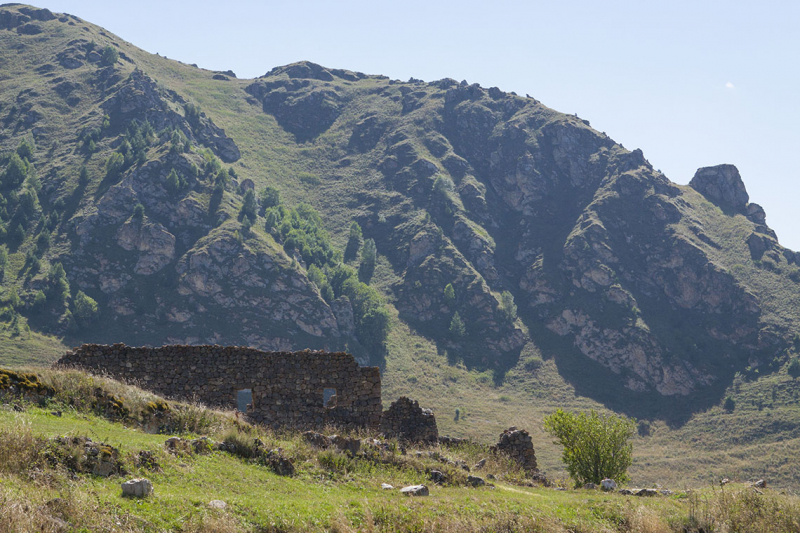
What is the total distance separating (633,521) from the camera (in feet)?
47.4

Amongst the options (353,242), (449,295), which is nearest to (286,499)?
(449,295)

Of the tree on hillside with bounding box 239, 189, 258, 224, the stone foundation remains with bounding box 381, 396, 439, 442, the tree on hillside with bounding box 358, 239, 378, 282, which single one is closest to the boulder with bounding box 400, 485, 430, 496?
the stone foundation remains with bounding box 381, 396, 439, 442

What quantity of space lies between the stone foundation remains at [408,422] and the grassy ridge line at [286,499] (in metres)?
3.90

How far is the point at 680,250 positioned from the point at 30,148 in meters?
131

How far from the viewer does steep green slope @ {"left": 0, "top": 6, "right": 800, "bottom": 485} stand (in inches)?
4035

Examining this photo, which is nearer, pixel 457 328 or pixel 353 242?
pixel 457 328

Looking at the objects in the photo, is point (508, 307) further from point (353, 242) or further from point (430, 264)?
point (353, 242)

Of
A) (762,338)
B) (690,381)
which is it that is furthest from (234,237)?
(762,338)

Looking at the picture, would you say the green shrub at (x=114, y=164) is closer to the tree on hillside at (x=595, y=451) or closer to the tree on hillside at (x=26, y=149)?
the tree on hillside at (x=26, y=149)

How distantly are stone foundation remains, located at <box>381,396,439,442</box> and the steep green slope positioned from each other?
55.8 m

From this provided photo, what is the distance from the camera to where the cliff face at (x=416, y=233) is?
115m

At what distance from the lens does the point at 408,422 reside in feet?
72.6

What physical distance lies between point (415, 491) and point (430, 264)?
125689 millimetres

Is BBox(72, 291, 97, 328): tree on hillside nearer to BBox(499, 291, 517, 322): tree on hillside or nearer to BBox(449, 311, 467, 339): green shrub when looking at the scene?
BBox(449, 311, 467, 339): green shrub
